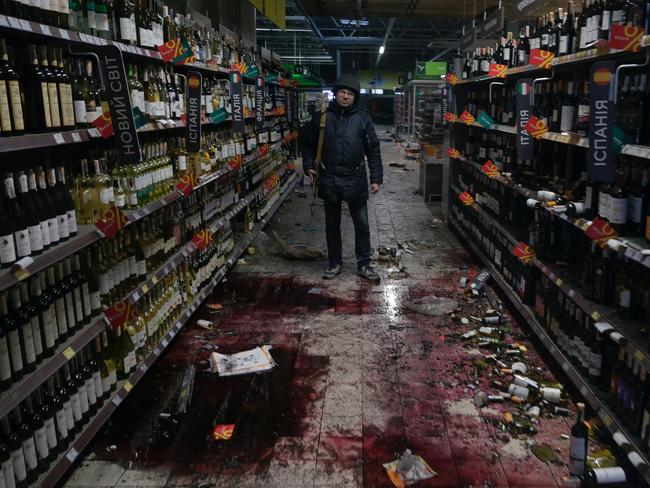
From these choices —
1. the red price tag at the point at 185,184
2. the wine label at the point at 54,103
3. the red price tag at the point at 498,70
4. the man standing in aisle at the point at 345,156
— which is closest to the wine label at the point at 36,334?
the wine label at the point at 54,103

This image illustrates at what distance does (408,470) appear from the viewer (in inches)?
113

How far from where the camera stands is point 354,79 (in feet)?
18.6

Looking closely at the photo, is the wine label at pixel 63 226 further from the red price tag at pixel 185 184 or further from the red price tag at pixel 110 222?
the red price tag at pixel 185 184

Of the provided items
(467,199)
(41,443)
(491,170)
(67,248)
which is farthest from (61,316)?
(467,199)

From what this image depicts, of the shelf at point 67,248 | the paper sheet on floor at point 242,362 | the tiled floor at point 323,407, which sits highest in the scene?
the shelf at point 67,248

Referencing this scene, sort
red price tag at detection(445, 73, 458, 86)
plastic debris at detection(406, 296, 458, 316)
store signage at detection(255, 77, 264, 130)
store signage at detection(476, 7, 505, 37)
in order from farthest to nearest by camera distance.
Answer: red price tag at detection(445, 73, 458, 86) → store signage at detection(255, 77, 264, 130) → store signage at detection(476, 7, 505, 37) → plastic debris at detection(406, 296, 458, 316)

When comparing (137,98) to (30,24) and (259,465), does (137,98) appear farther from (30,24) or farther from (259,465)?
(259,465)

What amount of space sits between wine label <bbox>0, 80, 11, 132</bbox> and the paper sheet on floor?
219 cm

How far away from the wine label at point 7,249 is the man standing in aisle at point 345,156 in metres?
3.78

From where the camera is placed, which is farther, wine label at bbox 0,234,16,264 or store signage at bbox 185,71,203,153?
store signage at bbox 185,71,203,153

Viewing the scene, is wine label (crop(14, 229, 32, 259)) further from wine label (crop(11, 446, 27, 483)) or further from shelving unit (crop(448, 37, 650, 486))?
shelving unit (crop(448, 37, 650, 486))

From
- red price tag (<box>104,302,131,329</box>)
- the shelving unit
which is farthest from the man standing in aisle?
red price tag (<box>104,302,131,329</box>)

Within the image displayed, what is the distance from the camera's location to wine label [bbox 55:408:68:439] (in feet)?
8.96

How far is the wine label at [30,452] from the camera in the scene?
2477mm
